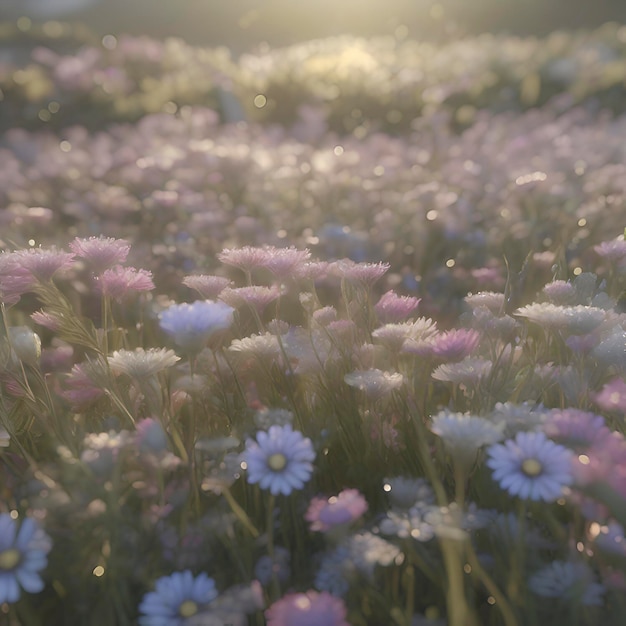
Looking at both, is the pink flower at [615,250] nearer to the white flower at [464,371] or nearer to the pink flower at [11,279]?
the white flower at [464,371]

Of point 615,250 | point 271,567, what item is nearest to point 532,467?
point 271,567

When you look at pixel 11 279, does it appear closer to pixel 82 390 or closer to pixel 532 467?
pixel 82 390

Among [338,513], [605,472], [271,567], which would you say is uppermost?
[605,472]

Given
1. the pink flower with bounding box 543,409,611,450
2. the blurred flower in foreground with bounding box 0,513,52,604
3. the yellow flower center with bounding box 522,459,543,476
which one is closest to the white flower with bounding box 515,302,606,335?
the pink flower with bounding box 543,409,611,450

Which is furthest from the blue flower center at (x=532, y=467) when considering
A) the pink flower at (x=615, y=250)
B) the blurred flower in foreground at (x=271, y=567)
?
the pink flower at (x=615, y=250)

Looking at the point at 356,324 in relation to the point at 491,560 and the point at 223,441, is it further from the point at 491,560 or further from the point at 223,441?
the point at 491,560

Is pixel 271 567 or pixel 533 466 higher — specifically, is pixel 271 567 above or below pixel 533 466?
below

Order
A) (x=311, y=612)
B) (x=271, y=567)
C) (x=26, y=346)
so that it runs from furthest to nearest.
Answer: (x=26, y=346), (x=271, y=567), (x=311, y=612)
